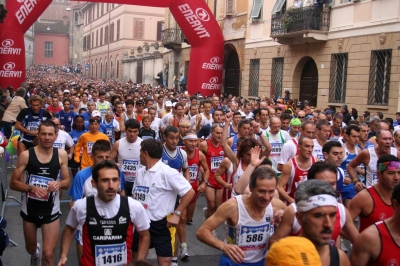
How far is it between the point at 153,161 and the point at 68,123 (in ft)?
23.6

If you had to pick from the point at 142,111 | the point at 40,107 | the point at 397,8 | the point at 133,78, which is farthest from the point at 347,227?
the point at 133,78

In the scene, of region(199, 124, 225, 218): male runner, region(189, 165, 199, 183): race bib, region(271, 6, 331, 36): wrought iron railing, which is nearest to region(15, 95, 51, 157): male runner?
region(199, 124, 225, 218): male runner

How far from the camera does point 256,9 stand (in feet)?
80.2

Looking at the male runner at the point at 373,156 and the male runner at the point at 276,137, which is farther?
the male runner at the point at 276,137

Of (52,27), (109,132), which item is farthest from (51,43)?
(109,132)

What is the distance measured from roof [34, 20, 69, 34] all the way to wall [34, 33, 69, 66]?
79 cm

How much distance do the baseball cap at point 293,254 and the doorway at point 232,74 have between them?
2549 cm

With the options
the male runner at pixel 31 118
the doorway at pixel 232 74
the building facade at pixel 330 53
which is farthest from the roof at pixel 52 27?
the male runner at pixel 31 118

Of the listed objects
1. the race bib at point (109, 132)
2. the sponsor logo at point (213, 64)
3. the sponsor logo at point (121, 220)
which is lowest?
the sponsor logo at point (121, 220)

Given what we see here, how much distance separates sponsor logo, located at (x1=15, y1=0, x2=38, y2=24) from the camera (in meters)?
19.0

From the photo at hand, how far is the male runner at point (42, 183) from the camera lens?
213 inches

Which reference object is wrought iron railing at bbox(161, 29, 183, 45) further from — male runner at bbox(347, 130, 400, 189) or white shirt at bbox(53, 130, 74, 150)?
male runner at bbox(347, 130, 400, 189)

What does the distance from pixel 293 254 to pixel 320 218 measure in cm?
94

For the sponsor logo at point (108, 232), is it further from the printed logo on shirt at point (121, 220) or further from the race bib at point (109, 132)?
the race bib at point (109, 132)
